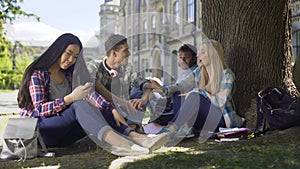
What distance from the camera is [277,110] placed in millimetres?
3924

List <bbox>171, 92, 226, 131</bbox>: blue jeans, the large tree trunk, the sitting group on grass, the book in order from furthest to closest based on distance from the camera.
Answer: the large tree trunk → <bbox>171, 92, 226, 131</bbox>: blue jeans → the book → the sitting group on grass

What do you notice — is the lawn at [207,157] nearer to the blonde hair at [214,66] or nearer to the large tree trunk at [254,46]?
the blonde hair at [214,66]

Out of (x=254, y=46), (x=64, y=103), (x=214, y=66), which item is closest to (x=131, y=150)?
(x=64, y=103)

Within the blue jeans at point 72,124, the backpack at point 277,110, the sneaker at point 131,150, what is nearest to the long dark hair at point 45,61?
the blue jeans at point 72,124

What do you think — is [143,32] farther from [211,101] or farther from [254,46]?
[211,101]

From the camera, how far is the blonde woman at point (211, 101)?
4.20 metres

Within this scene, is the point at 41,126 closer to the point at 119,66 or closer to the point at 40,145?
the point at 40,145

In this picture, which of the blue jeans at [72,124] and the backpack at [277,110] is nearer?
the blue jeans at [72,124]

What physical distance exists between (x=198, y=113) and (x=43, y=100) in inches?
62.5

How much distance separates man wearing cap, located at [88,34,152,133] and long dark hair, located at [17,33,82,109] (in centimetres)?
40

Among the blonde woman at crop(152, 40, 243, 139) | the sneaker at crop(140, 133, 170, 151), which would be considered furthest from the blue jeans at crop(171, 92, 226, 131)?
the sneaker at crop(140, 133, 170, 151)

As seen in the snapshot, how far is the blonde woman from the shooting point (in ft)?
13.8

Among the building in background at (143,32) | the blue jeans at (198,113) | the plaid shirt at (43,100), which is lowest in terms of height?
the blue jeans at (198,113)

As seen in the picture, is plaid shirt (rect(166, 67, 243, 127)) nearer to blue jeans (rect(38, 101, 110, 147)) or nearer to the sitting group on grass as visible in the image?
the sitting group on grass
